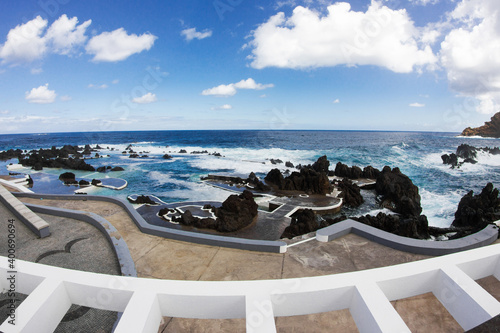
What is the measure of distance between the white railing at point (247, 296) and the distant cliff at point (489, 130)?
131681 mm

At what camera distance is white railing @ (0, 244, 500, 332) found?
1530 mm

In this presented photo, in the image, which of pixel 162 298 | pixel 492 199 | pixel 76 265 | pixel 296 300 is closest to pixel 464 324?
pixel 296 300

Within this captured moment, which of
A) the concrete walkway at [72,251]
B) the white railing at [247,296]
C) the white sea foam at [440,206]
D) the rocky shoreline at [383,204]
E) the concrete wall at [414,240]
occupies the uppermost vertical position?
the white railing at [247,296]

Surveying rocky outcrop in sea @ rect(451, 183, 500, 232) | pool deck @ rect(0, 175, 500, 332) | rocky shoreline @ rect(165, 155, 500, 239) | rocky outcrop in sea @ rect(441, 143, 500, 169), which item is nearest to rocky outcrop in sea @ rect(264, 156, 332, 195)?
rocky shoreline @ rect(165, 155, 500, 239)

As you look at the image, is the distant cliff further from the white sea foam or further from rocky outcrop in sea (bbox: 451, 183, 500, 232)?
rocky outcrop in sea (bbox: 451, 183, 500, 232)

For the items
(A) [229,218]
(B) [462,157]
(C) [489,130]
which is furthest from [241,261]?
(C) [489,130]

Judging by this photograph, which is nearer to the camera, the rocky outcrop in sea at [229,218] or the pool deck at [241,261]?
the pool deck at [241,261]

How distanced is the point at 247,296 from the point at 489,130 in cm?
14312

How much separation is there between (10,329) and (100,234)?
589 centimetres

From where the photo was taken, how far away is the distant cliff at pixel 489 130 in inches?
3770

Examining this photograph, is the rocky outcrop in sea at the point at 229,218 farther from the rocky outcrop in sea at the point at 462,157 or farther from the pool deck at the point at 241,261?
the rocky outcrop in sea at the point at 462,157

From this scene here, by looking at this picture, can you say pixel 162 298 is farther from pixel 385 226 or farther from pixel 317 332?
pixel 385 226

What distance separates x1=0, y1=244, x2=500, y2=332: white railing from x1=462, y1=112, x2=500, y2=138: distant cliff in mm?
131681

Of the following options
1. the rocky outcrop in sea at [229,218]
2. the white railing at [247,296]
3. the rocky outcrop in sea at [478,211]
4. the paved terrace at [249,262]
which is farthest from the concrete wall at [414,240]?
the rocky outcrop in sea at [478,211]
